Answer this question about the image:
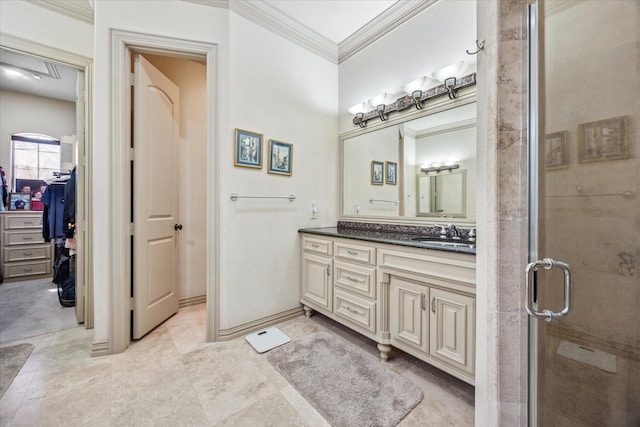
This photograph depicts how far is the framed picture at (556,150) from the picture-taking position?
2.80 ft

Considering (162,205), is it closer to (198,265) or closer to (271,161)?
(198,265)

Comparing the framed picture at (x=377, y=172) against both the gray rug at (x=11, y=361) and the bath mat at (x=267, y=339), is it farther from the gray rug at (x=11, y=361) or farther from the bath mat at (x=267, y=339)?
the gray rug at (x=11, y=361)

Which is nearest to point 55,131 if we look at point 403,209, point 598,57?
point 403,209

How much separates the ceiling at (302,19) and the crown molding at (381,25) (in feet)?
0.14

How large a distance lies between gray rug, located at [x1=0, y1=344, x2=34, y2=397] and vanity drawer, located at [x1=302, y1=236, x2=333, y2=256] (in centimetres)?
210

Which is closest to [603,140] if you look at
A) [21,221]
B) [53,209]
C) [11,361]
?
[11,361]

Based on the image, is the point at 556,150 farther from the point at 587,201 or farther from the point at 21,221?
the point at 21,221

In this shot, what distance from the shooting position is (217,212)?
204cm

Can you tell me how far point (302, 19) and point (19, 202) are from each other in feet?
15.5

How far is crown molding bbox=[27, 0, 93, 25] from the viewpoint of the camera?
1979mm

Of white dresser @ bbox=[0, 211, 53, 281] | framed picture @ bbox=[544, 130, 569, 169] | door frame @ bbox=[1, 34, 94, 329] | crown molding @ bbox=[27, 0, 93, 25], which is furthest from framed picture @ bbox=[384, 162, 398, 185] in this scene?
white dresser @ bbox=[0, 211, 53, 281]

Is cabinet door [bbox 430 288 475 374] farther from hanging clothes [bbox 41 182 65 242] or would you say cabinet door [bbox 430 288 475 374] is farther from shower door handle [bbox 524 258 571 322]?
hanging clothes [bbox 41 182 65 242]

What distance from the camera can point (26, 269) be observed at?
3.47 m

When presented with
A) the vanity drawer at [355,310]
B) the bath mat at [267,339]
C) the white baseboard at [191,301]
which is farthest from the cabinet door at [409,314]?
the white baseboard at [191,301]
